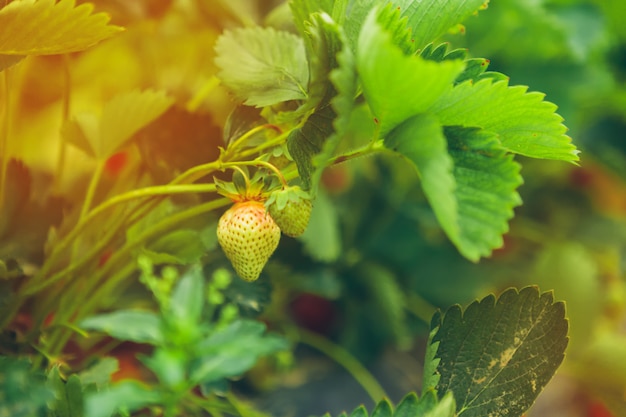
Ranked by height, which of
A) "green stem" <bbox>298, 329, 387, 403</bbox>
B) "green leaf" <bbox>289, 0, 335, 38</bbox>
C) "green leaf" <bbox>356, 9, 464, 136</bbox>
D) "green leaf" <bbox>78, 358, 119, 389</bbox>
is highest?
"green leaf" <bbox>356, 9, 464, 136</bbox>

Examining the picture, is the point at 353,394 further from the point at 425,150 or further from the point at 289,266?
the point at 425,150

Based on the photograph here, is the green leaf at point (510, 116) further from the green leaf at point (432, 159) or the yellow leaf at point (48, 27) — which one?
the yellow leaf at point (48, 27)

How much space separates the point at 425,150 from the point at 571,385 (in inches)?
24.1

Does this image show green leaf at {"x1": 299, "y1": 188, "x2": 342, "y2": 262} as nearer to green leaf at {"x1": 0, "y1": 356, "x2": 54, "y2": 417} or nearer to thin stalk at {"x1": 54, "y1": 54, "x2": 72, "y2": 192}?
thin stalk at {"x1": 54, "y1": 54, "x2": 72, "y2": 192}

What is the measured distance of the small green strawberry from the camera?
0.30 meters

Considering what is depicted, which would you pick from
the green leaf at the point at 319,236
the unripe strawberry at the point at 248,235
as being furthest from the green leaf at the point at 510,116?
the green leaf at the point at 319,236

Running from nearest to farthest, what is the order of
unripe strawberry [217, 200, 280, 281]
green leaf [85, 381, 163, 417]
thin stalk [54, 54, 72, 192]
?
green leaf [85, 381, 163, 417], unripe strawberry [217, 200, 280, 281], thin stalk [54, 54, 72, 192]

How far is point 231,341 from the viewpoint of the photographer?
241 millimetres

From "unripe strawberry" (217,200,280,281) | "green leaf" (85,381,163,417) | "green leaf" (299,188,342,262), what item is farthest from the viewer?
"green leaf" (299,188,342,262)

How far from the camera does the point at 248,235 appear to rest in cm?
31

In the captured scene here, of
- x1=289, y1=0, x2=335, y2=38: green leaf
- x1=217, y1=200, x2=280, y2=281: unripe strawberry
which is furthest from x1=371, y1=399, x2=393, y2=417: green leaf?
x1=289, y1=0, x2=335, y2=38: green leaf

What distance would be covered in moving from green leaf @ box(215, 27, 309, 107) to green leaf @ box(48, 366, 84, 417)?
0.58 feet

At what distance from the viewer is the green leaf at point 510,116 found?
0.29 meters

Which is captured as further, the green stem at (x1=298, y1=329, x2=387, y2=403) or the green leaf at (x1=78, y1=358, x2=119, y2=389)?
the green stem at (x1=298, y1=329, x2=387, y2=403)
